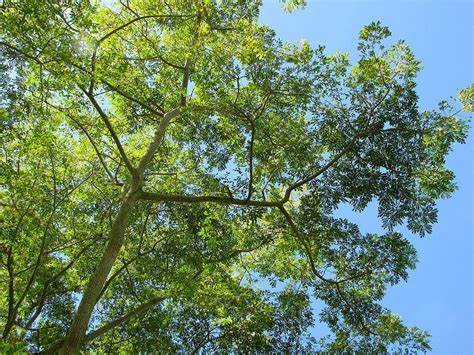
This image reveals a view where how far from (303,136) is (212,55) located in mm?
2615

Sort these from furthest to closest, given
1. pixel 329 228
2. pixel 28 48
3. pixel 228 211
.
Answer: pixel 228 211 → pixel 329 228 → pixel 28 48

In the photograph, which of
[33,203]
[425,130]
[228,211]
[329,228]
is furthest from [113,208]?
[425,130]

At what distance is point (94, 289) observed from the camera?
26.9 ft

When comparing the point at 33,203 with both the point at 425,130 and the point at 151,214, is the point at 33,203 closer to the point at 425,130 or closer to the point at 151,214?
the point at 151,214

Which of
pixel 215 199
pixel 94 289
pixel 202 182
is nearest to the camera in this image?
pixel 94 289

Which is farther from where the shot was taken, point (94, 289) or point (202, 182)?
point (202, 182)

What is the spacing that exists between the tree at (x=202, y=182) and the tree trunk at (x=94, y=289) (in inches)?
1.2

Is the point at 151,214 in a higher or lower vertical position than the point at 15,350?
higher

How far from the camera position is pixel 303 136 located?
1041 cm

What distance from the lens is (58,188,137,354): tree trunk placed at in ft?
25.1

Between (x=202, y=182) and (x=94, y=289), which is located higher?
(x=202, y=182)

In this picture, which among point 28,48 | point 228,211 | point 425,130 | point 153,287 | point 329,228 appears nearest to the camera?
point 28,48

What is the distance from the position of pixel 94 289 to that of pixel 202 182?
12.5 ft

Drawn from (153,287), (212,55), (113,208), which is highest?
(212,55)
